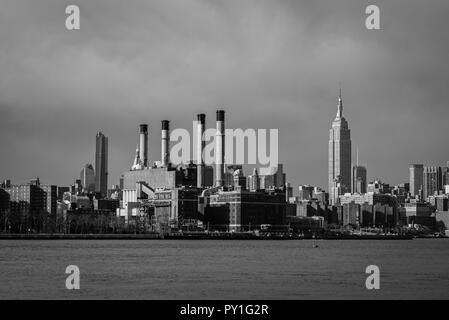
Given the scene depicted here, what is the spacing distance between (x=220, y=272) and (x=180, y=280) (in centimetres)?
1018
